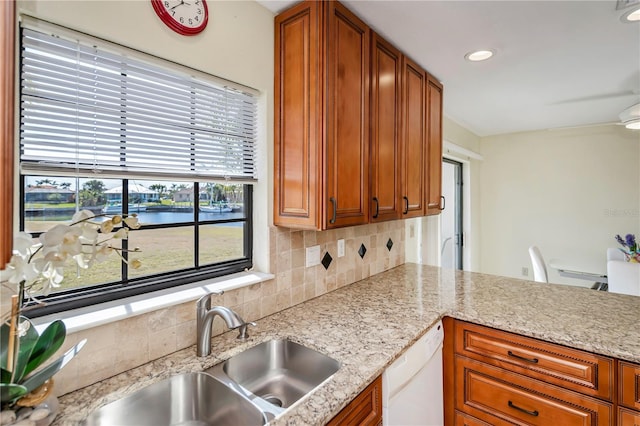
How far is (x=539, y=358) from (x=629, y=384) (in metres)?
0.28

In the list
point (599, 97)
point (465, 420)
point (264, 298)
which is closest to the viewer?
point (264, 298)

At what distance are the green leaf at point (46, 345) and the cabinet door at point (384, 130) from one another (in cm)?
133

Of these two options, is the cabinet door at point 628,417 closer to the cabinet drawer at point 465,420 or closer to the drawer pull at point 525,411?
the drawer pull at point 525,411

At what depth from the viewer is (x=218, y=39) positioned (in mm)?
1287

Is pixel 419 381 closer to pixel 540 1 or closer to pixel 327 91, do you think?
pixel 327 91

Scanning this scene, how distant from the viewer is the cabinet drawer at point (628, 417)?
3.76ft

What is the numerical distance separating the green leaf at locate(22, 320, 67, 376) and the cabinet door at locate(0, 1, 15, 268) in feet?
0.80

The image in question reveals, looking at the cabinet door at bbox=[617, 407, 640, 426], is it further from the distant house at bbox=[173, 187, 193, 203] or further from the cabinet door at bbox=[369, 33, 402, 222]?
the distant house at bbox=[173, 187, 193, 203]

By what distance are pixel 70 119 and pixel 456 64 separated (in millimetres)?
2214

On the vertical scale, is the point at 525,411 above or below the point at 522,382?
below

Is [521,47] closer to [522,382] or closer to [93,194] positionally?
[522,382]

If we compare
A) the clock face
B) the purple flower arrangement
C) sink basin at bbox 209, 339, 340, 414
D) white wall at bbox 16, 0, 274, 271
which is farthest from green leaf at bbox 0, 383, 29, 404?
the purple flower arrangement

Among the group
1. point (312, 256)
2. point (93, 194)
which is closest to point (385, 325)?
point (312, 256)

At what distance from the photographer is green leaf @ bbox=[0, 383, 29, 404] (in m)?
0.64
